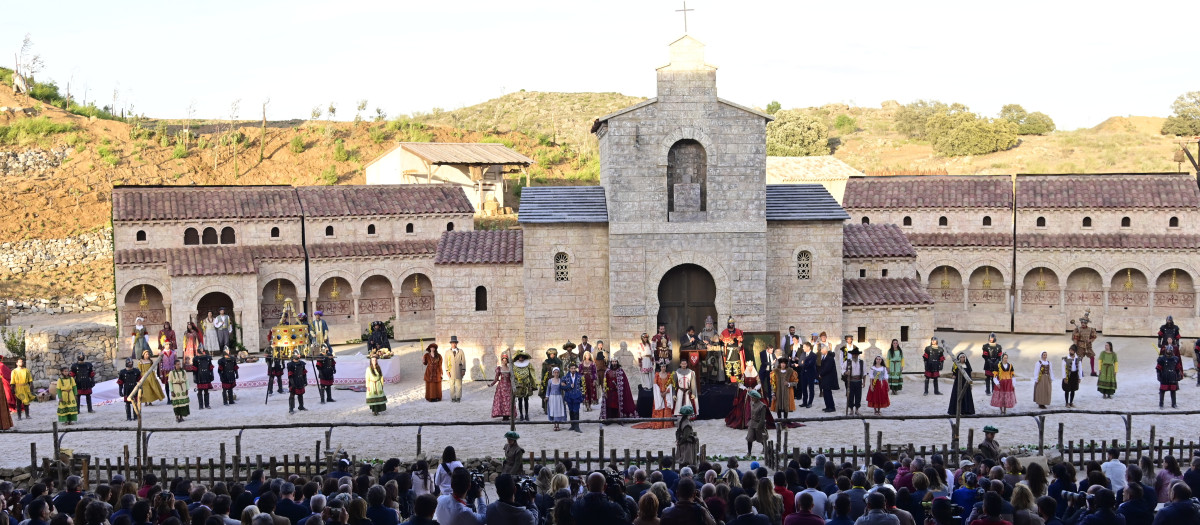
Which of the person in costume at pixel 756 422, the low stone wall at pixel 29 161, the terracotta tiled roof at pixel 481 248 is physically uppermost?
the low stone wall at pixel 29 161

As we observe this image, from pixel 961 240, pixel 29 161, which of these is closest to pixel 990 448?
pixel 961 240

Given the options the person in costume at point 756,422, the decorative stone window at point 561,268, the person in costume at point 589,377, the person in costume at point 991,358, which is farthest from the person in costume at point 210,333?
the person in costume at point 991,358

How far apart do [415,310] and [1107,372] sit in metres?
20.5

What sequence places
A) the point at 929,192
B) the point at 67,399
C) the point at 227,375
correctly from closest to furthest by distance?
the point at 67,399, the point at 227,375, the point at 929,192

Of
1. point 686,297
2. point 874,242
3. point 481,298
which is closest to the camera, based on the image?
point 686,297

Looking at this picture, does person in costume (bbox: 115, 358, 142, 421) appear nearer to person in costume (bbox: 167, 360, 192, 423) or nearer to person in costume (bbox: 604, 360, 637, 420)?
person in costume (bbox: 167, 360, 192, 423)

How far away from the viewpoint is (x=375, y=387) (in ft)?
71.1

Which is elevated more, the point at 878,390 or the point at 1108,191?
the point at 1108,191

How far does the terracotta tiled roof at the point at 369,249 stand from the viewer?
103 ft

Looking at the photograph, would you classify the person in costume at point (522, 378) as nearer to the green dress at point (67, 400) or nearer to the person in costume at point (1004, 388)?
the green dress at point (67, 400)

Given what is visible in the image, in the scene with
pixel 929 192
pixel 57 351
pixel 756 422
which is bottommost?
pixel 756 422

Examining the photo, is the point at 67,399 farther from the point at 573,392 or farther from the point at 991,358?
the point at 991,358

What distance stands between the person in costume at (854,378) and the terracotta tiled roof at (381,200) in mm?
15721

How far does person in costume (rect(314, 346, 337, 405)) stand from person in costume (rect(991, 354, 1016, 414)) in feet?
48.1
